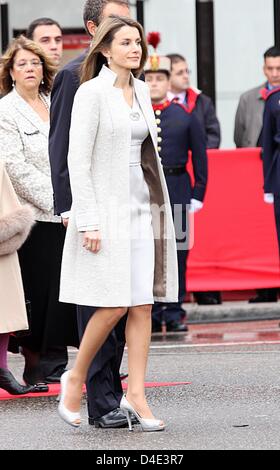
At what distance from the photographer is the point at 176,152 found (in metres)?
11.7

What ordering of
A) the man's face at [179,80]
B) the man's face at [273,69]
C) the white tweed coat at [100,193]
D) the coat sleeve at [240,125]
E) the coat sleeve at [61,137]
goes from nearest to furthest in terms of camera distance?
the white tweed coat at [100,193] < the coat sleeve at [61,137] < the man's face at [179,80] < the man's face at [273,69] < the coat sleeve at [240,125]

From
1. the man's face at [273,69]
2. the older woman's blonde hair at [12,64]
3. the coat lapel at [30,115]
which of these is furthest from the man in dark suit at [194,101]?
the coat lapel at [30,115]

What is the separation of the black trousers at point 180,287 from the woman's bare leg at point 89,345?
15.6ft

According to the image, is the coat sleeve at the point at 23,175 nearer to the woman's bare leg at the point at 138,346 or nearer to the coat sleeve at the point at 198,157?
the woman's bare leg at the point at 138,346

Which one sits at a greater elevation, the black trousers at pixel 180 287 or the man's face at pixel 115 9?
the man's face at pixel 115 9

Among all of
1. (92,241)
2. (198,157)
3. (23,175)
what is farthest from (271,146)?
(92,241)

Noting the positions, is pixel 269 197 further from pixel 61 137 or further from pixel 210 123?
pixel 61 137

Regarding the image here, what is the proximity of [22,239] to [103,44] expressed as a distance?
5.72 feet

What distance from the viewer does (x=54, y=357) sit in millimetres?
8805

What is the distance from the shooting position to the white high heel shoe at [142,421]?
6.94 meters

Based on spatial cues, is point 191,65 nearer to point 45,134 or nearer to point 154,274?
point 45,134

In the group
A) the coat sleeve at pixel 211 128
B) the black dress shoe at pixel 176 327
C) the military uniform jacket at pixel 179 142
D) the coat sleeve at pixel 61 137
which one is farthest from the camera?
the coat sleeve at pixel 211 128

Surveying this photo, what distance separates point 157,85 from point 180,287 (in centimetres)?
159
